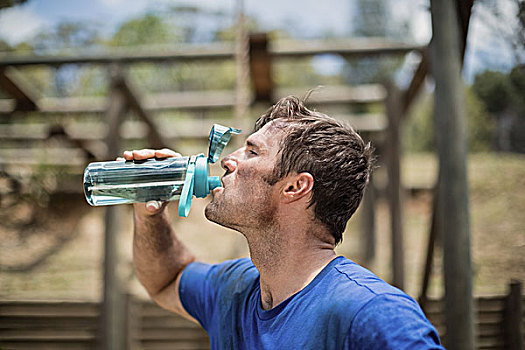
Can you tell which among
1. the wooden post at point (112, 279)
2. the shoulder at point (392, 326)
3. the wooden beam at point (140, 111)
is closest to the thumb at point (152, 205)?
the shoulder at point (392, 326)

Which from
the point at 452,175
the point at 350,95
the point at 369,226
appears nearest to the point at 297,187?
the point at 452,175

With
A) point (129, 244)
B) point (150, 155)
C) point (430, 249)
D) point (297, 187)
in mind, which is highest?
point (150, 155)

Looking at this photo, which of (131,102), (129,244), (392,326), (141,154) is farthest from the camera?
(129,244)

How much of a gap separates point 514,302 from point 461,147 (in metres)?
1.36

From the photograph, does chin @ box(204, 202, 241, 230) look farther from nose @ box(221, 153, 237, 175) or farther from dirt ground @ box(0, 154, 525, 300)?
dirt ground @ box(0, 154, 525, 300)

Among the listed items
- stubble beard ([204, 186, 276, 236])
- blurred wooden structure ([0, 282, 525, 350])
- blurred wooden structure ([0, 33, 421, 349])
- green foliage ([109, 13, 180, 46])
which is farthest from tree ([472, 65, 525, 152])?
green foliage ([109, 13, 180, 46])

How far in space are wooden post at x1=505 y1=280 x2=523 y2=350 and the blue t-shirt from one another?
7.20 feet

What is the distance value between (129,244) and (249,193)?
857 cm

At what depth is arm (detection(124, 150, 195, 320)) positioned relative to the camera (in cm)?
194

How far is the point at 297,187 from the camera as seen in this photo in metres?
1.51

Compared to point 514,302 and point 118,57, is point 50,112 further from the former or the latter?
point 514,302

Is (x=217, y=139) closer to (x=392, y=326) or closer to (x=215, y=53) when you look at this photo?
(x=392, y=326)

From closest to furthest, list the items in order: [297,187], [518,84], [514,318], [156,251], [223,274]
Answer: [297,187] < [223,274] < [156,251] < [518,84] < [514,318]

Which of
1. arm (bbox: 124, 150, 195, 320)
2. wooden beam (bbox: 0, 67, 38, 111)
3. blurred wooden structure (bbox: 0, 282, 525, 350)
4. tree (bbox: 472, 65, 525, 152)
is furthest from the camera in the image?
wooden beam (bbox: 0, 67, 38, 111)
